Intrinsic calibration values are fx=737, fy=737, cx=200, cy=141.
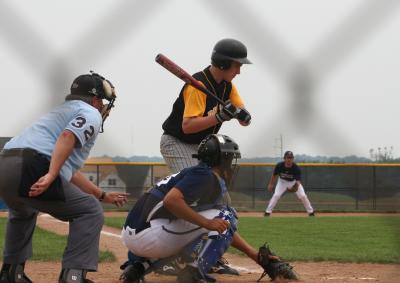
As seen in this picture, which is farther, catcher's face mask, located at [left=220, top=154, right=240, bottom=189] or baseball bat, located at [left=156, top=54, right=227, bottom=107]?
catcher's face mask, located at [left=220, top=154, right=240, bottom=189]

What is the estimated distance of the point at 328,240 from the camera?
9.14 meters

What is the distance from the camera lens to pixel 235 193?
2002 cm

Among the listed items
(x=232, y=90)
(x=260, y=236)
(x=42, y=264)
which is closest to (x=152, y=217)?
(x=232, y=90)

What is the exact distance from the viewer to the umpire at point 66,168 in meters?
3.85

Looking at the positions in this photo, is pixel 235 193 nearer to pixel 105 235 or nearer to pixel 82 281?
pixel 105 235

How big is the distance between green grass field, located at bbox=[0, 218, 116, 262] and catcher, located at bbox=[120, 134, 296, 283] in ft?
5.56

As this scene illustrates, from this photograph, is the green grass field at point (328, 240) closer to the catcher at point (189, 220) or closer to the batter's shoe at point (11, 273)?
the catcher at point (189, 220)

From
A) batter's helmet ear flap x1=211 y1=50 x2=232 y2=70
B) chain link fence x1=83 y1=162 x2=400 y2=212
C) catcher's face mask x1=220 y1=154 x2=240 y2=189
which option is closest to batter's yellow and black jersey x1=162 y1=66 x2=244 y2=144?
batter's helmet ear flap x1=211 y1=50 x2=232 y2=70

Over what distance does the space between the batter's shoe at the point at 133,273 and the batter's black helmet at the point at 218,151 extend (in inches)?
32.5

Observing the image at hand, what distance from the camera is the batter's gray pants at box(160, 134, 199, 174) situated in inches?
197

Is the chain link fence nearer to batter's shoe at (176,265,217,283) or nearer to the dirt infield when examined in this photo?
the dirt infield

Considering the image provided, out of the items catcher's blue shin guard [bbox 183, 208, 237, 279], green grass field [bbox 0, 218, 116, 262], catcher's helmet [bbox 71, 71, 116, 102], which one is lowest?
green grass field [bbox 0, 218, 116, 262]

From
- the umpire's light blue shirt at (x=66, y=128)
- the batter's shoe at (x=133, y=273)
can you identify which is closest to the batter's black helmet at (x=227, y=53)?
the umpire's light blue shirt at (x=66, y=128)

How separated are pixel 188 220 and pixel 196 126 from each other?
0.74 m
